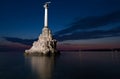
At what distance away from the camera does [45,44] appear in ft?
373

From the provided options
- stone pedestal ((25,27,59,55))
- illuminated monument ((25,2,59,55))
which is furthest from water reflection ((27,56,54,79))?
illuminated monument ((25,2,59,55))

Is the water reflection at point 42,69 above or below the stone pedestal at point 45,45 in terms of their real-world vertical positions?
below

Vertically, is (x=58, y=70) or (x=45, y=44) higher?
(x=45, y=44)

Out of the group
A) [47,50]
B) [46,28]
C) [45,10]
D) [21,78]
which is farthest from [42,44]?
[21,78]

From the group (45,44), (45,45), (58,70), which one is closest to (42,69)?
(58,70)

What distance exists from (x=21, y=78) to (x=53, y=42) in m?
84.0

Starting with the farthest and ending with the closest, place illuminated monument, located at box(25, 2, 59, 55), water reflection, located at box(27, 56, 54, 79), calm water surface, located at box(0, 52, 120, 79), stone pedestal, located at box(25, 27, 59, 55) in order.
Answer: illuminated monument, located at box(25, 2, 59, 55) < stone pedestal, located at box(25, 27, 59, 55) < water reflection, located at box(27, 56, 54, 79) < calm water surface, located at box(0, 52, 120, 79)

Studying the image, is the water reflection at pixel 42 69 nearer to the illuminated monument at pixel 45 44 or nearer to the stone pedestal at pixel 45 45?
the stone pedestal at pixel 45 45

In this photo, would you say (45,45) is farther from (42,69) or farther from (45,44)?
(42,69)

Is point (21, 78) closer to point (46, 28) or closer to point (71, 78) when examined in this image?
point (71, 78)

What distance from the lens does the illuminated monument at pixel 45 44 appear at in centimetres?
11238

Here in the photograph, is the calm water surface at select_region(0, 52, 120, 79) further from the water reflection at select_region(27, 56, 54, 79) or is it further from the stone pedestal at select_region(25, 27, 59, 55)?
the stone pedestal at select_region(25, 27, 59, 55)

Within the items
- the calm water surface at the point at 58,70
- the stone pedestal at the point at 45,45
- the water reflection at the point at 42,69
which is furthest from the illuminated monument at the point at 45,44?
the water reflection at the point at 42,69

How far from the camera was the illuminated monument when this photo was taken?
369 ft
